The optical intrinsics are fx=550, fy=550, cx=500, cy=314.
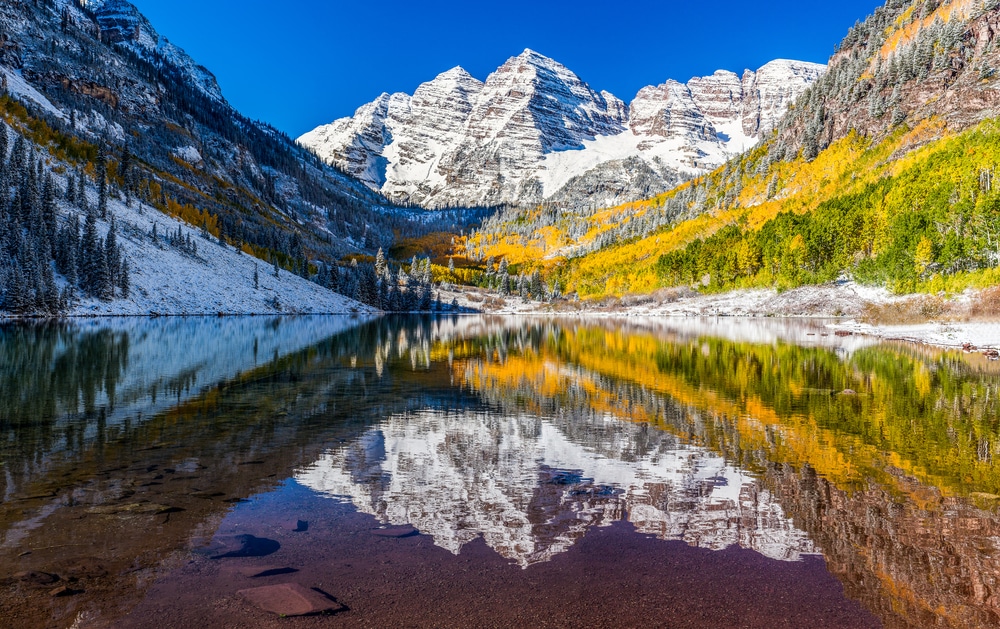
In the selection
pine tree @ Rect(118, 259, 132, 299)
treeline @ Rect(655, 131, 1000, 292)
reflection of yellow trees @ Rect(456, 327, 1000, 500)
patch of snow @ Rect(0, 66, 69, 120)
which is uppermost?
patch of snow @ Rect(0, 66, 69, 120)

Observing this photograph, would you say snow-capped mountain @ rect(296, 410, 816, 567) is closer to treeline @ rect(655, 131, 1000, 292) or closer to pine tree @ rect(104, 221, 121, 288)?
treeline @ rect(655, 131, 1000, 292)

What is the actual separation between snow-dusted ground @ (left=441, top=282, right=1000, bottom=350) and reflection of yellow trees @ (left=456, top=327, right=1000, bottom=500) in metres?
16.8

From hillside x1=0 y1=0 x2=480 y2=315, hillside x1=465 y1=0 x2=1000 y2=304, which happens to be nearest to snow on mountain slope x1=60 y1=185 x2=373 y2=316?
hillside x1=0 y1=0 x2=480 y2=315

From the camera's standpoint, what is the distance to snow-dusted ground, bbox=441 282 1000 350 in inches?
2152

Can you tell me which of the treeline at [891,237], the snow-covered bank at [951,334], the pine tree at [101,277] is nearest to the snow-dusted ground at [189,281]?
the pine tree at [101,277]

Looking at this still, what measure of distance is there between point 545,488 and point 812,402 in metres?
16.4

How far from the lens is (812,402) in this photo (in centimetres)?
2364

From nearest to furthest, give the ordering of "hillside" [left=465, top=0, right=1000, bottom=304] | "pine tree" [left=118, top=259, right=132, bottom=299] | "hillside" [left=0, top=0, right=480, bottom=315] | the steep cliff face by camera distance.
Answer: "hillside" [left=465, top=0, right=1000, bottom=304] → "hillside" [left=0, top=0, right=480, bottom=315] → "pine tree" [left=118, top=259, right=132, bottom=299] → the steep cliff face

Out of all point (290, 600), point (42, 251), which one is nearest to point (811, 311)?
point (290, 600)

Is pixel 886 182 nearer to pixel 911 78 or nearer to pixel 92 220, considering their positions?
pixel 911 78

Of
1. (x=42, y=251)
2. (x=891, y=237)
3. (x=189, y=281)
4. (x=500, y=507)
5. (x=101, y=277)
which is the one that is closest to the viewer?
(x=500, y=507)

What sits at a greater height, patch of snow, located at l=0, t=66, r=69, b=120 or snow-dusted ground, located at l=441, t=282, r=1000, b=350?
patch of snow, located at l=0, t=66, r=69, b=120

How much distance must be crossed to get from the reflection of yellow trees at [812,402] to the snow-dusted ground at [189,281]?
8894cm

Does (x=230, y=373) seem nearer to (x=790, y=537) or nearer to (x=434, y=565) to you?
(x=434, y=565)
